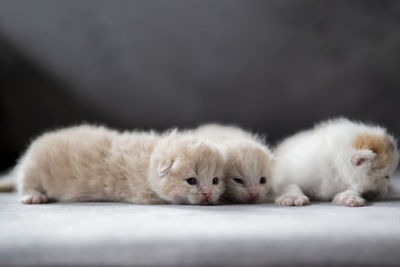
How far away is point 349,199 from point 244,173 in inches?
19.1

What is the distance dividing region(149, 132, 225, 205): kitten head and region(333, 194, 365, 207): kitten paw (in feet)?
1.78

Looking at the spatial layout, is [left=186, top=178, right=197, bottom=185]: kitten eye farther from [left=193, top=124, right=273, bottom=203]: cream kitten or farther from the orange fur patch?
the orange fur patch

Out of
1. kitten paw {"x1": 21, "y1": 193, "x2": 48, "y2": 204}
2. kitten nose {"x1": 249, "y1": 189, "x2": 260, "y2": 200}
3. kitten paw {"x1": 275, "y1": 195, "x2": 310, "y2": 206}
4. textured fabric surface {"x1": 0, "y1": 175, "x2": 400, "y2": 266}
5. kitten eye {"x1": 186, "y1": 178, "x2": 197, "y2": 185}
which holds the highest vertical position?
kitten eye {"x1": 186, "y1": 178, "x2": 197, "y2": 185}

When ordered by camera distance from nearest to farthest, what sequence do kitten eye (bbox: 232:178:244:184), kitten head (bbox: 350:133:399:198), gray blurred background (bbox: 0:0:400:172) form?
kitten head (bbox: 350:133:399:198) → kitten eye (bbox: 232:178:244:184) → gray blurred background (bbox: 0:0:400:172)

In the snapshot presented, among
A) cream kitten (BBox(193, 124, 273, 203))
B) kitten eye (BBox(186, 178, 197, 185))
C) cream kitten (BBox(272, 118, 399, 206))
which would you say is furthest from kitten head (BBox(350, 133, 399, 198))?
kitten eye (BBox(186, 178, 197, 185))

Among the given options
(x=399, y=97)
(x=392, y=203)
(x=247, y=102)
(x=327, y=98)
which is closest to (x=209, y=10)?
(x=247, y=102)

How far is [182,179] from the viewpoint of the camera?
183 cm

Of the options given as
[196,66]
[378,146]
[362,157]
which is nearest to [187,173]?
[362,157]

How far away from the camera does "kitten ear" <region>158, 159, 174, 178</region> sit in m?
1.80

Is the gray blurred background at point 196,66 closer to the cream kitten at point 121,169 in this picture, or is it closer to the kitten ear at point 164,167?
the cream kitten at point 121,169

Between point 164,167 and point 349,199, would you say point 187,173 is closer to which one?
point 164,167

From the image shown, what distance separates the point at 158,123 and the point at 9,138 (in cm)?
127

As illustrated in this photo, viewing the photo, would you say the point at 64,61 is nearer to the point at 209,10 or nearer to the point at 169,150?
the point at 209,10

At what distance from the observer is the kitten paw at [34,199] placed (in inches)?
76.9
